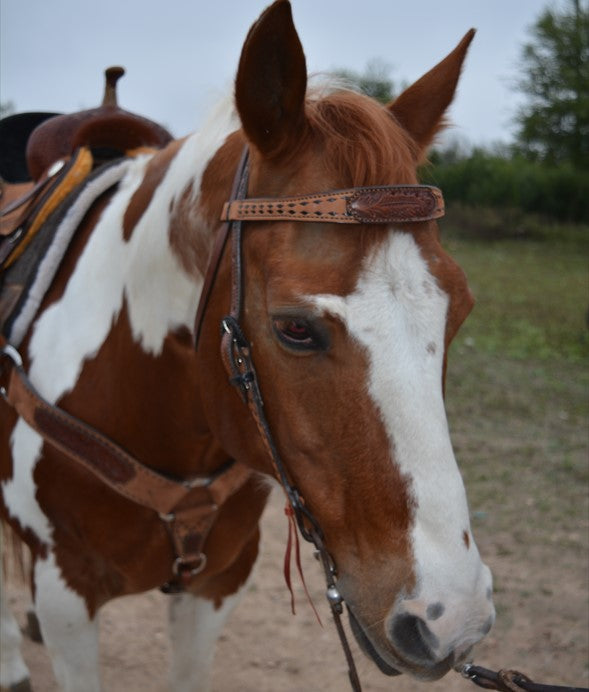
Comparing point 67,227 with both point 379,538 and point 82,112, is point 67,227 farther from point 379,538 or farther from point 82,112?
point 379,538

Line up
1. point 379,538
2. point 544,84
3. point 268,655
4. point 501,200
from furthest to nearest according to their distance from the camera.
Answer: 1. point 544,84
2. point 501,200
3. point 268,655
4. point 379,538

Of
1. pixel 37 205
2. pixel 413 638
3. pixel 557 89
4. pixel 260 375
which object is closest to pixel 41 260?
pixel 37 205

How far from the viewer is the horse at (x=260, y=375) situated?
1.34 metres

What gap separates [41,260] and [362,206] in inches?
47.5

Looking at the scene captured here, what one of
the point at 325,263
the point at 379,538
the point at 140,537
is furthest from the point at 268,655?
the point at 325,263

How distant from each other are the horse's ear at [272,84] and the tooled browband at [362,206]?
14 centimetres

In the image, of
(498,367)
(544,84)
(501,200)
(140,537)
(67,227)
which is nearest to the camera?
(140,537)

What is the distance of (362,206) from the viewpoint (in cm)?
143

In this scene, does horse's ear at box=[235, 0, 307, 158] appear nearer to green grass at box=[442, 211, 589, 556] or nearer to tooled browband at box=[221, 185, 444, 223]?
tooled browband at box=[221, 185, 444, 223]

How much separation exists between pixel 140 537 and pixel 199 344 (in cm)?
65

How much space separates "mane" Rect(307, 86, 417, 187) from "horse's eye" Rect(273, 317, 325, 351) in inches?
12.2

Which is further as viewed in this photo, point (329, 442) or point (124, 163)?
point (124, 163)

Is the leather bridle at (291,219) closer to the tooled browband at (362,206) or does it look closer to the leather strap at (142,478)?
the tooled browband at (362,206)

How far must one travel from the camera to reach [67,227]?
2258 millimetres
